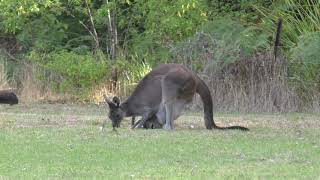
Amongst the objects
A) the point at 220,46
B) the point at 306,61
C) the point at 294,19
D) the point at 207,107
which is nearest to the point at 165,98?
the point at 207,107

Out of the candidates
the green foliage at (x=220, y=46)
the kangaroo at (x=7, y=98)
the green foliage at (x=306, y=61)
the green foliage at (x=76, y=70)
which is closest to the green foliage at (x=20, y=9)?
the green foliage at (x=76, y=70)

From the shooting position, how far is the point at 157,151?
1139 cm

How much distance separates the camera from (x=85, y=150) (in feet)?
37.6

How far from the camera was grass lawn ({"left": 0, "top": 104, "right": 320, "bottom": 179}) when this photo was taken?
955 centimetres

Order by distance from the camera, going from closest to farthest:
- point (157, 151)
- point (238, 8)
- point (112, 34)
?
point (157, 151), point (238, 8), point (112, 34)

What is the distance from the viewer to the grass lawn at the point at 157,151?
9.55 m

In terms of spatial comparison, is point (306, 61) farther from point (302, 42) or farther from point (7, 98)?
point (7, 98)

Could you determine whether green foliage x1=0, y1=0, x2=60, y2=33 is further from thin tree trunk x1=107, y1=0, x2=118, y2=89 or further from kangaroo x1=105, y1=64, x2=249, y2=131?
kangaroo x1=105, y1=64, x2=249, y2=131

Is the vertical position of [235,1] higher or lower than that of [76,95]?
higher

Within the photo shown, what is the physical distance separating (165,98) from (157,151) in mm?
3782

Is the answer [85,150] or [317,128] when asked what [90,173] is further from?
[317,128]

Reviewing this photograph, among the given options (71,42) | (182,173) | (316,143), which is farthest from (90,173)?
(71,42)

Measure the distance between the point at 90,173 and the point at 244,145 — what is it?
128 inches

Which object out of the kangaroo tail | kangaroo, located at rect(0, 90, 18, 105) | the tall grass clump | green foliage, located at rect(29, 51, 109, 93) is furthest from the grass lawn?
green foliage, located at rect(29, 51, 109, 93)
